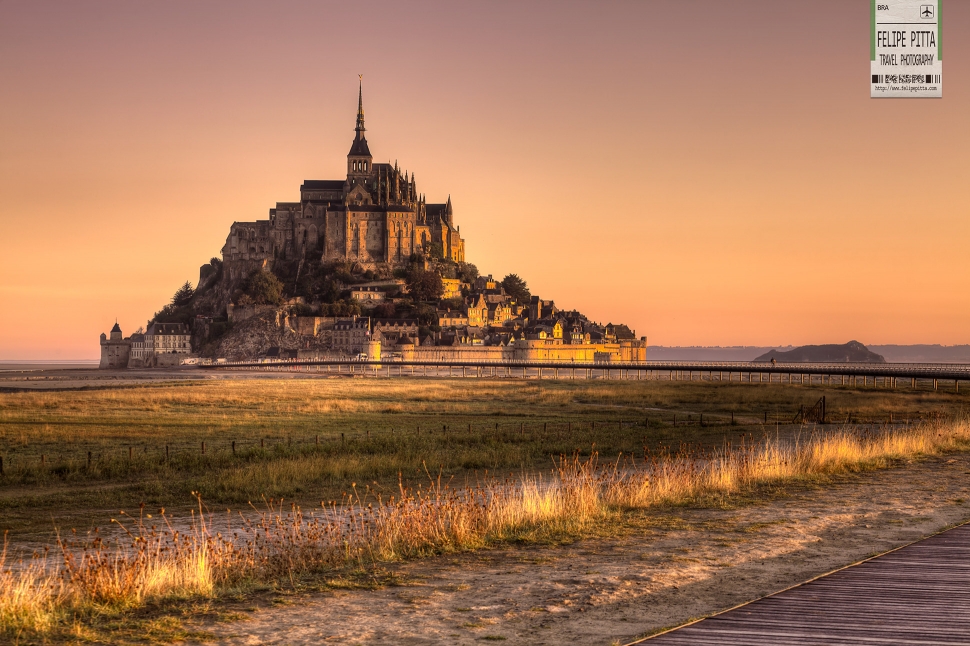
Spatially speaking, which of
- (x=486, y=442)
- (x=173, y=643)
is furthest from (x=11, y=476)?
(x=173, y=643)

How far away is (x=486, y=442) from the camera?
108 feet

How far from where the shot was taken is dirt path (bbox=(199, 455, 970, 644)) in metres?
8.84

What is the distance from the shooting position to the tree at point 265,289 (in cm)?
18900

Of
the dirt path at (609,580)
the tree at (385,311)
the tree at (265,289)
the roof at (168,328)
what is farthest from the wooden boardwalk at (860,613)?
the roof at (168,328)

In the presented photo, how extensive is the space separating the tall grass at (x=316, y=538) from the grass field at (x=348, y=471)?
0.12 ft

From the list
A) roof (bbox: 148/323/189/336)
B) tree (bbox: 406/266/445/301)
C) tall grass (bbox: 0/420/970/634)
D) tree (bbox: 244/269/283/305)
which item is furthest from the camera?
tree (bbox: 406/266/445/301)

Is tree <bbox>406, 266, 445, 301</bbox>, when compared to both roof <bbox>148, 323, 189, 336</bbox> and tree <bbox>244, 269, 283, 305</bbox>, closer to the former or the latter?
tree <bbox>244, 269, 283, 305</bbox>

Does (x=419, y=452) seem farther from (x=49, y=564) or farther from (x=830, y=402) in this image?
(x=830, y=402)

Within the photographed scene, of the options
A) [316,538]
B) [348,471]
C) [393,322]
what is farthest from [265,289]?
[316,538]

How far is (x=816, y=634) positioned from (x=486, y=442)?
25443mm

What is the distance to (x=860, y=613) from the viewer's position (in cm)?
843

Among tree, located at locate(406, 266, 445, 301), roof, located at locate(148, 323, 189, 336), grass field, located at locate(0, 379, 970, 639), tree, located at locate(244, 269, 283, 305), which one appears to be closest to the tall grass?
grass field, located at locate(0, 379, 970, 639)

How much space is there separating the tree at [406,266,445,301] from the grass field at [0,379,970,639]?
434 feet

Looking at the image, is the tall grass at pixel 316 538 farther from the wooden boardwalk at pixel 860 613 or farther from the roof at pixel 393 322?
the roof at pixel 393 322
